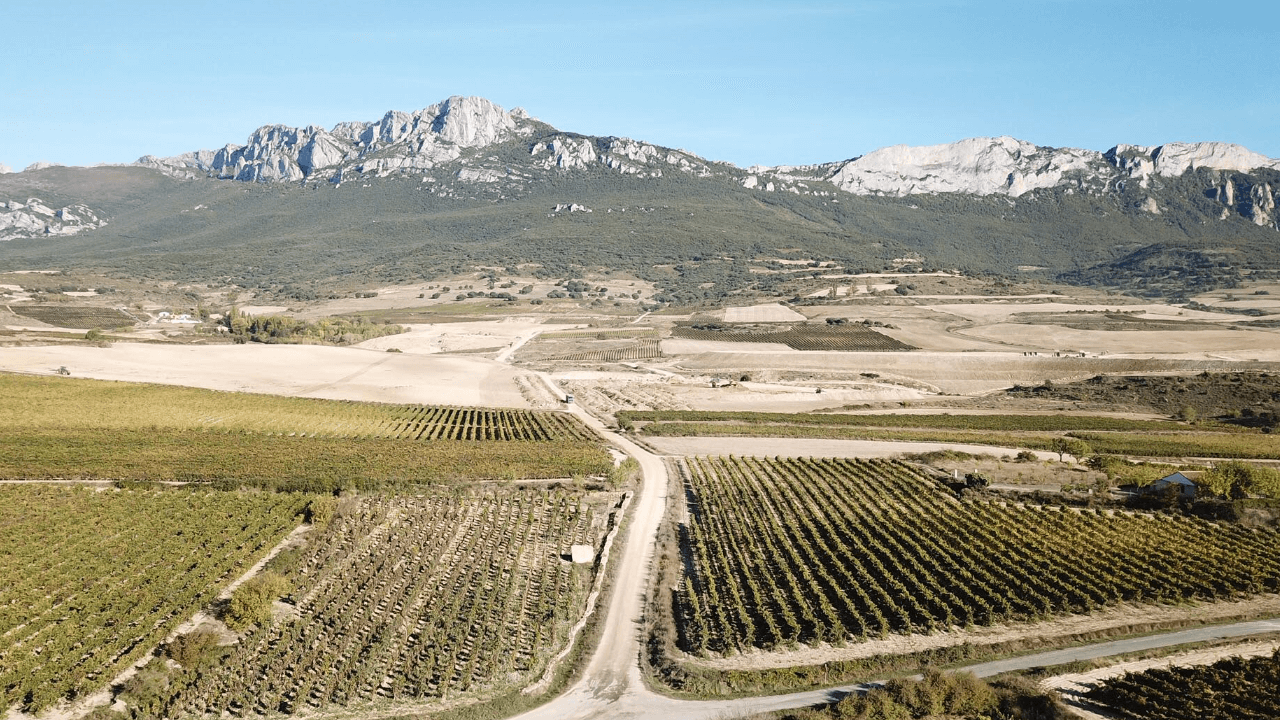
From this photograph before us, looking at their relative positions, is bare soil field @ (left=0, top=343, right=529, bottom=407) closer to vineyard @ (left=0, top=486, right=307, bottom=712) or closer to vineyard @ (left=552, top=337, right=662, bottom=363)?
vineyard @ (left=552, top=337, right=662, bottom=363)

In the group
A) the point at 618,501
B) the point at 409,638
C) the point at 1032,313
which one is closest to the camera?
the point at 409,638

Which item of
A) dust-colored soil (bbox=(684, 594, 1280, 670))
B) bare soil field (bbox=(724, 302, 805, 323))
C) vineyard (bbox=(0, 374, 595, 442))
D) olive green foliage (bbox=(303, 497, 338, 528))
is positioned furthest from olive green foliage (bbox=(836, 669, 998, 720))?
bare soil field (bbox=(724, 302, 805, 323))

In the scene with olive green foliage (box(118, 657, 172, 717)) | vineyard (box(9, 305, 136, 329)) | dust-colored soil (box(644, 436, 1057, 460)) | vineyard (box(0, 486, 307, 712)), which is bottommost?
dust-colored soil (box(644, 436, 1057, 460))

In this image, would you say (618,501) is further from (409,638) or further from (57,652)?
(57,652)

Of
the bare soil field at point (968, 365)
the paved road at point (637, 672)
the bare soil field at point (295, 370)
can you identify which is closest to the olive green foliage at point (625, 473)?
the paved road at point (637, 672)

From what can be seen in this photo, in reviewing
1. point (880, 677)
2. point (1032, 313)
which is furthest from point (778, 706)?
point (1032, 313)

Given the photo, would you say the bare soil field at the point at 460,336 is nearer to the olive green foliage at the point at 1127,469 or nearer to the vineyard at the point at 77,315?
the vineyard at the point at 77,315

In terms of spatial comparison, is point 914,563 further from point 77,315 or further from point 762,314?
point 77,315
